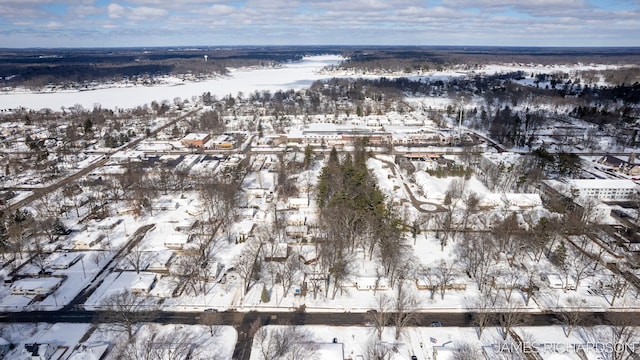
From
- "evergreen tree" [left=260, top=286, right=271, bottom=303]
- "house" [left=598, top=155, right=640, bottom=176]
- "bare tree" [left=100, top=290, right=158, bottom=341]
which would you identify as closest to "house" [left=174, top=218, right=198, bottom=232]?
"bare tree" [left=100, top=290, right=158, bottom=341]

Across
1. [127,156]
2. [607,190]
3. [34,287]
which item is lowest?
[34,287]

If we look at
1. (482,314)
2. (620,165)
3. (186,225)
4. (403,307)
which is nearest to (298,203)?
(186,225)

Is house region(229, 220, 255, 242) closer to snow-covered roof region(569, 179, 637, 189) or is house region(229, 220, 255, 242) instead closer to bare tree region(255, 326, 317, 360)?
bare tree region(255, 326, 317, 360)

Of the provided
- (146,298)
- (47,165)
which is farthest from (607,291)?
(47,165)

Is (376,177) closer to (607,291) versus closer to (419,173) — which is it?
(419,173)

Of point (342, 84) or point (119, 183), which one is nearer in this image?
point (119, 183)

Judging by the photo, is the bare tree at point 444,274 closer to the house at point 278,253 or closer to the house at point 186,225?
the house at point 278,253

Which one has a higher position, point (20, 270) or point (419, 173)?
point (419, 173)

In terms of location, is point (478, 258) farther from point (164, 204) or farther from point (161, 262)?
point (164, 204)
